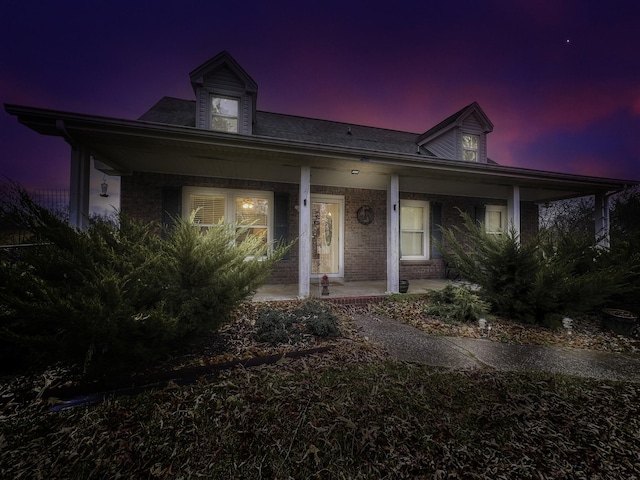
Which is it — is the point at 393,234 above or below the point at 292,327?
above

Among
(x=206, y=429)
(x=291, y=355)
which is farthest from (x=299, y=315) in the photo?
(x=206, y=429)

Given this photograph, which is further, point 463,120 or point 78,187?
point 463,120

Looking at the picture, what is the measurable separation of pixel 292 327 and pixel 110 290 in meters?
2.09

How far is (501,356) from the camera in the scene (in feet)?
10.1

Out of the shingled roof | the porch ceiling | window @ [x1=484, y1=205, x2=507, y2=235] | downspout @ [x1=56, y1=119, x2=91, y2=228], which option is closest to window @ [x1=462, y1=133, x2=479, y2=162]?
the shingled roof

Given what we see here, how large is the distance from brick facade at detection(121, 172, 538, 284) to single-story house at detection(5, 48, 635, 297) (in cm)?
3

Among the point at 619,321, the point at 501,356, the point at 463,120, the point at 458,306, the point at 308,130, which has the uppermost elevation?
the point at 463,120

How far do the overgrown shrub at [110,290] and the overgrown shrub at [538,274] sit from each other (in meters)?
3.91

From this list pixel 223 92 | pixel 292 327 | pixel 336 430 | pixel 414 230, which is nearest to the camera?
pixel 336 430

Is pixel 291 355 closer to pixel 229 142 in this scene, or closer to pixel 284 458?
pixel 284 458

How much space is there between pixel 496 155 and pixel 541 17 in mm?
20337

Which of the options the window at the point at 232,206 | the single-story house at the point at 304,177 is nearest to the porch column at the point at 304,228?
the single-story house at the point at 304,177

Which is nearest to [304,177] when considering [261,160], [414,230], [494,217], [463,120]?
[261,160]

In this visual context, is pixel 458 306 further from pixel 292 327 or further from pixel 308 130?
pixel 308 130
